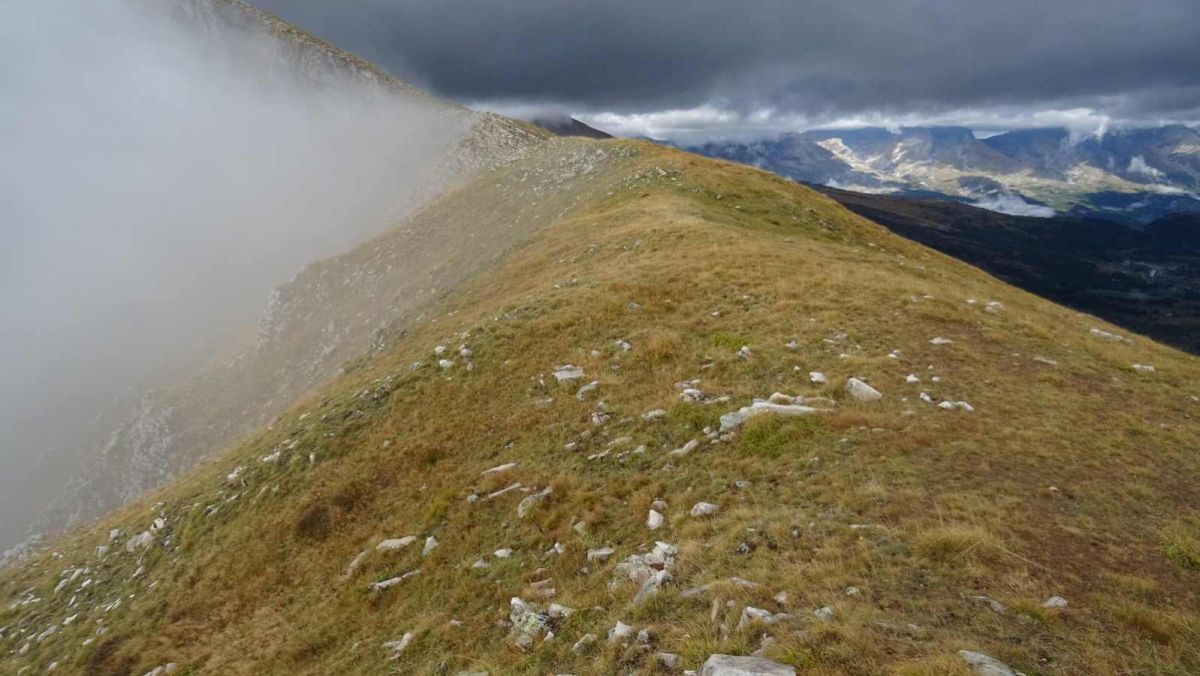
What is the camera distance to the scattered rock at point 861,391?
1445cm

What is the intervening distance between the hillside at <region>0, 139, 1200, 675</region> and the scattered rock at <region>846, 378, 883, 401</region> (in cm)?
30

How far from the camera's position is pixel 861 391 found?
1464cm

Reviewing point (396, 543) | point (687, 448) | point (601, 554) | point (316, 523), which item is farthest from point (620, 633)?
point (316, 523)

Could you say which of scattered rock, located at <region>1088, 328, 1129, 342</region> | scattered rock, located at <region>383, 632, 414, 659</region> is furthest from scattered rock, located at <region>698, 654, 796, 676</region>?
scattered rock, located at <region>1088, 328, 1129, 342</region>

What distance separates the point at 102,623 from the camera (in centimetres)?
1733

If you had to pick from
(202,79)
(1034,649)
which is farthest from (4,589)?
(202,79)

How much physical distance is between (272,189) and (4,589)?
11839 cm

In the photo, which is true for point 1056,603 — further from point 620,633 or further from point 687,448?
point 687,448

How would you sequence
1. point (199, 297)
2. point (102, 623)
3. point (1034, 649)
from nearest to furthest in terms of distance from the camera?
point (1034, 649)
point (102, 623)
point (199, 297)

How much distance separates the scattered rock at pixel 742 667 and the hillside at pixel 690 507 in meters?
0.37

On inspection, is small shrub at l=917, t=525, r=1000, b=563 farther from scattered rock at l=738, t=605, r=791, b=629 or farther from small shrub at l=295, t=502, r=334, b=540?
small shrub at l=295, t=502, r=334, b=540

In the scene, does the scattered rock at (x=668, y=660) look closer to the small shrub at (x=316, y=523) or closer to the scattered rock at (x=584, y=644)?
the scattered rock at (x=584, y=644)

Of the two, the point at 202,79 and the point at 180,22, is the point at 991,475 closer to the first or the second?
the point at 202,79

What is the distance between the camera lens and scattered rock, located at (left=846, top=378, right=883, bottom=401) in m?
14.5
